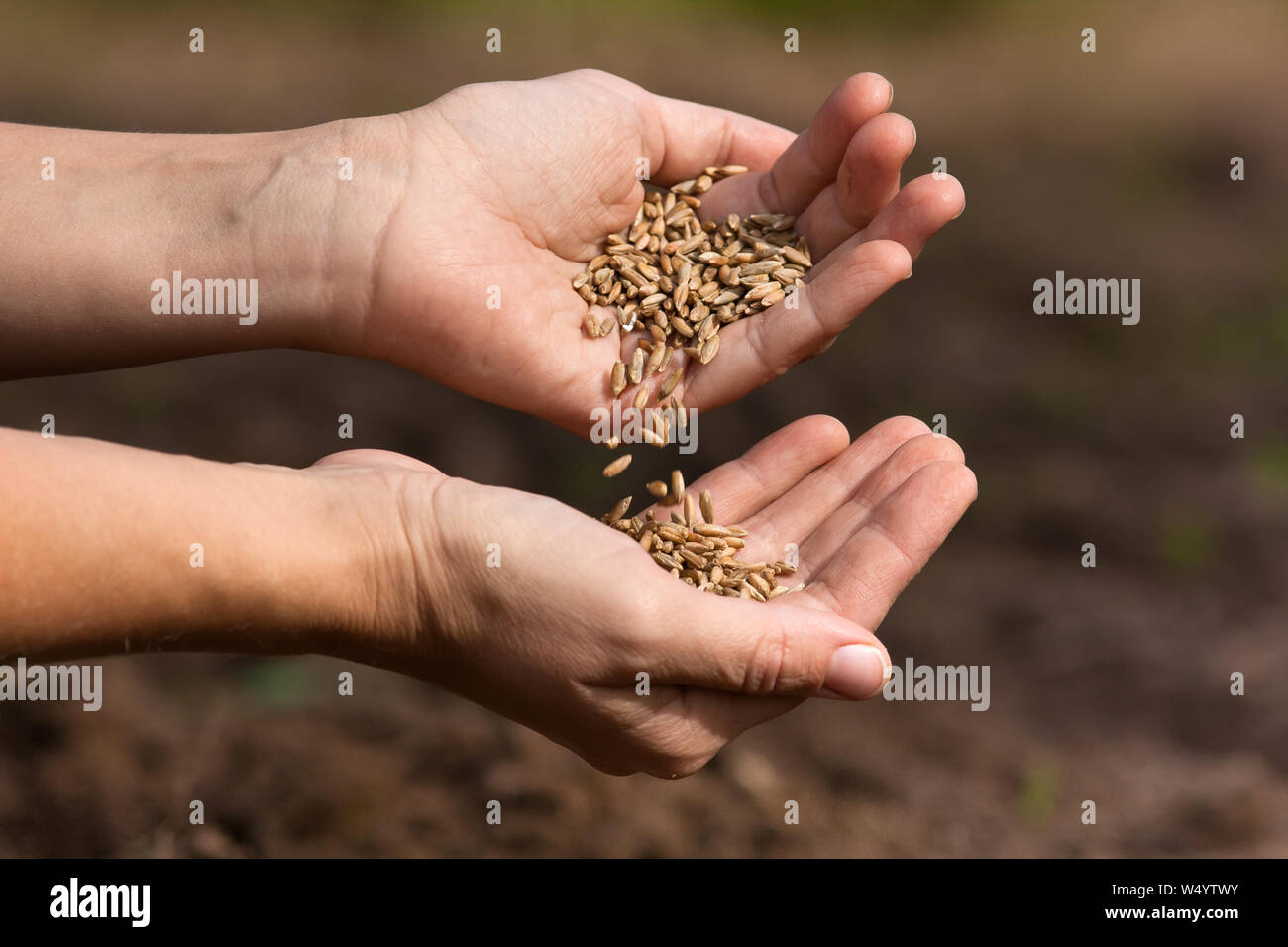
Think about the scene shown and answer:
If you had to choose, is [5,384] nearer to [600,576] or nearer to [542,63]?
[542,63]

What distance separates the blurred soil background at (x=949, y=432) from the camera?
3.67 meters

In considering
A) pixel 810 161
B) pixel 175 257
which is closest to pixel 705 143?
pixel 810 161

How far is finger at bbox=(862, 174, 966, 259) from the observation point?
2902 mm

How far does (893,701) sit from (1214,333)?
9.62 ft

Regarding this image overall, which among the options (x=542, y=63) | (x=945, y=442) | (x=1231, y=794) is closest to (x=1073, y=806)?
(x=1231, y=794)

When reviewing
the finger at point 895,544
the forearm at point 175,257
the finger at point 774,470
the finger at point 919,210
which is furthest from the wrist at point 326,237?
the finger at point 895,544

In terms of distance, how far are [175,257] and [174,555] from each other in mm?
1256

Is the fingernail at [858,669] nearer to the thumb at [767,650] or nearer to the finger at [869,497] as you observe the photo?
the thumb at [767,650]

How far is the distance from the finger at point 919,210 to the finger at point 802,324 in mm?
53

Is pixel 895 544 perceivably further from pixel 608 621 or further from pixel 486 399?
pixel 486 399

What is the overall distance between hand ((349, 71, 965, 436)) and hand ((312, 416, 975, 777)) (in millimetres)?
567

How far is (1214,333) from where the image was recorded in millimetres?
5754

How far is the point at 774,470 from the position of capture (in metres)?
2.98

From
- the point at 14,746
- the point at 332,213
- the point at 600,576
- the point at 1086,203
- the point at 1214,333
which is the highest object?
the point at 1086,203
